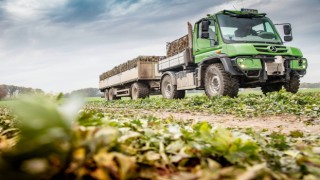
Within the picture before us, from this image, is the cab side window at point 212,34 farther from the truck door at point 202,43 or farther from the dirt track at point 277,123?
the dirt track at point 277,123

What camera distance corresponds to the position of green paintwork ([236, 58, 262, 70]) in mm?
10781

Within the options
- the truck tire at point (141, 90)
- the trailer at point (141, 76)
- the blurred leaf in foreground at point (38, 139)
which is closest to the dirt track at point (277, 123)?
the blurred leaf in foreground at point (38, 139)

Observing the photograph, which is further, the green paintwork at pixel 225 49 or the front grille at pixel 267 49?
the front grille at pixel 267 49

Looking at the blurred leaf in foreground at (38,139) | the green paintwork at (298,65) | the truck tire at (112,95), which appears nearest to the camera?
the blurred leaf in foreground at (38,139)

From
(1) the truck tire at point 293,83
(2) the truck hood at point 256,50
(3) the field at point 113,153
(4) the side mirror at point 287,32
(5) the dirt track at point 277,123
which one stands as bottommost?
(5) the dirt track at point 277,123

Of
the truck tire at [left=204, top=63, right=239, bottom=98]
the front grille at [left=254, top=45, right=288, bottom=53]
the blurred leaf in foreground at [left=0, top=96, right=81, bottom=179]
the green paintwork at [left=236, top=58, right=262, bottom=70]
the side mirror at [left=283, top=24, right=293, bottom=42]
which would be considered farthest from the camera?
the side mirror at [left=283, top=24, right=293, bottom=42]

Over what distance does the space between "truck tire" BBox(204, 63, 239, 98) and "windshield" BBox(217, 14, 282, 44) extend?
110 centimetres

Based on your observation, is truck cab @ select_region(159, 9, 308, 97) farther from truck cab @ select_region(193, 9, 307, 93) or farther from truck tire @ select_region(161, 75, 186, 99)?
truck tire @ select_region(161, 75, 186, 99)

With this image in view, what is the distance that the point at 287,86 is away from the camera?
502 inches

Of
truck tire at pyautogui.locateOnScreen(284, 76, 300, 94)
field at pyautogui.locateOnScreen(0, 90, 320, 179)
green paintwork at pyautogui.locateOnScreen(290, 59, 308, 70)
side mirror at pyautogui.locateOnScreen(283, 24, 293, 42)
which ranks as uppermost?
side mirror at pyautogui.locateOnScreen(283, 24, 293, 42)

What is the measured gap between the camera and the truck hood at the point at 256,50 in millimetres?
10890

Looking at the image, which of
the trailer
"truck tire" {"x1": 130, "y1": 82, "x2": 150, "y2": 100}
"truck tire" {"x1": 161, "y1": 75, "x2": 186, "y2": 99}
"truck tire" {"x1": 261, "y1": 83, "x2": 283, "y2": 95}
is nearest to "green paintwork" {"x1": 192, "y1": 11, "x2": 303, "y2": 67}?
"truck tire" {"x1": 261, "y1": 83, "x2": 283, "y2": 95}

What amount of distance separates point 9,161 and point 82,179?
0.29 m

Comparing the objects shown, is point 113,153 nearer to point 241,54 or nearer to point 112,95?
point 241,54
